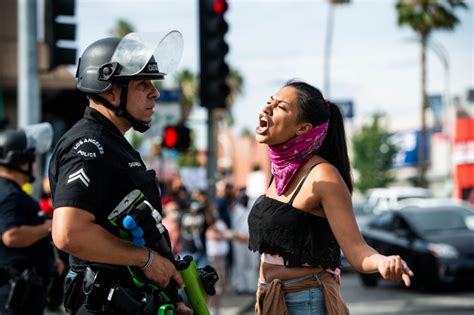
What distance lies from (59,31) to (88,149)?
→ 608cm

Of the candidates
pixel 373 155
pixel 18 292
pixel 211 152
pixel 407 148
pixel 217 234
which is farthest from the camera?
pixel 407 148

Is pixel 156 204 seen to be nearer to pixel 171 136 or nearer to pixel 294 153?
pixel 294 153

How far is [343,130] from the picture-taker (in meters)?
4.35

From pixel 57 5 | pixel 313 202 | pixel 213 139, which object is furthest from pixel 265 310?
pixel 213 139

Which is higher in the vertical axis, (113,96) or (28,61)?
(28,61)

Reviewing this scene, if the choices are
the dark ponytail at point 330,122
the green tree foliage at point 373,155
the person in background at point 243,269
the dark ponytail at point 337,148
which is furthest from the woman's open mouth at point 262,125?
the green tree foliage at point 373,155

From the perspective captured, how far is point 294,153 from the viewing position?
421cm

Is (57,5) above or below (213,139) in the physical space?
above

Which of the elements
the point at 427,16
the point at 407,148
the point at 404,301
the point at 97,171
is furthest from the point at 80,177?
the point at 407,148

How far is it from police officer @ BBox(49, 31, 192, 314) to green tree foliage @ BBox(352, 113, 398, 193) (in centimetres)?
5430

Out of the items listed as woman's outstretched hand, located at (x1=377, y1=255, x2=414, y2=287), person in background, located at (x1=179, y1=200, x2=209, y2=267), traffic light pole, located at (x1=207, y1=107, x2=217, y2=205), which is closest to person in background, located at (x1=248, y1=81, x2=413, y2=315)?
woman's outstretched hand, located at (x1=377, y1=255, x2=414, y2=287)

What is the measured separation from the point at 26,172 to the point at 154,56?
2.28m

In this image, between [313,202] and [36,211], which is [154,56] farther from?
[36,211]

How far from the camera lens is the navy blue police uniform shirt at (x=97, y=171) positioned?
3.52 m
